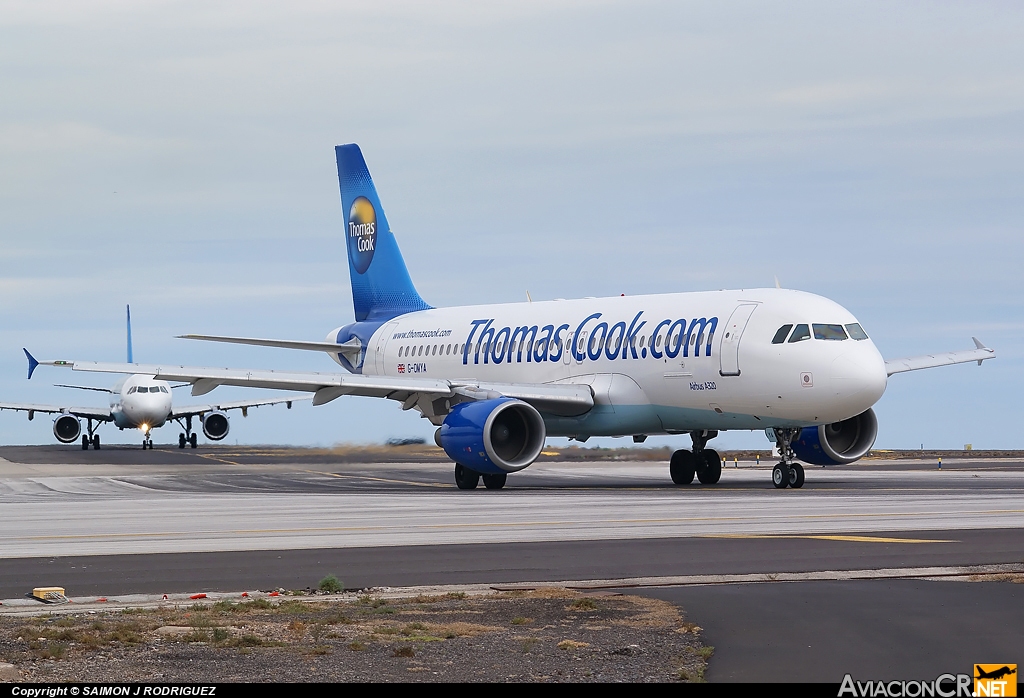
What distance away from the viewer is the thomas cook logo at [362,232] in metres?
40.6

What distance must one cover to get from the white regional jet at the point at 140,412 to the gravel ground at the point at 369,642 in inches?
2015

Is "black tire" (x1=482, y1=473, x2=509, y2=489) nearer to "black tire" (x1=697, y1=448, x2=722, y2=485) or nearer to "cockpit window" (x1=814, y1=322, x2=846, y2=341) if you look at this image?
"black tire" (x1=697, y1=448, x2=722, y2=485)

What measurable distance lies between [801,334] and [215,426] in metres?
48.2

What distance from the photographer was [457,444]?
27328 millimetres

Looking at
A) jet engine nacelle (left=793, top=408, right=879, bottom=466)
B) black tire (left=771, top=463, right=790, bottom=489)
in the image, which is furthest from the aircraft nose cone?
jet engine nacelle (left=793, top=408, right=879, bottom=466)

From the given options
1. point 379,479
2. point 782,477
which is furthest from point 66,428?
point 782,477

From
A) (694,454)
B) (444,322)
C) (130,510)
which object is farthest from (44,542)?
(444,322)

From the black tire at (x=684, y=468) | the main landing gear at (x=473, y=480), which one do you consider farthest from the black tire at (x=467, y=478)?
the black tire at (x=684, y=468)

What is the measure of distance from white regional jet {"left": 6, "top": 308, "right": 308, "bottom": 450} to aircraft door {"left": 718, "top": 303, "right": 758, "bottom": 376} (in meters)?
37.0

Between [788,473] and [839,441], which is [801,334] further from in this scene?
[839,441]

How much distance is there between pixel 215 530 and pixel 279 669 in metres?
10.3

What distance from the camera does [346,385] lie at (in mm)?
29062

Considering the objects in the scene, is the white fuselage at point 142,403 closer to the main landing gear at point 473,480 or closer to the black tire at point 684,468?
the main landing gear at point 473,480

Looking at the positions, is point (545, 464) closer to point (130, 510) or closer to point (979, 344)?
point (979, 344)
